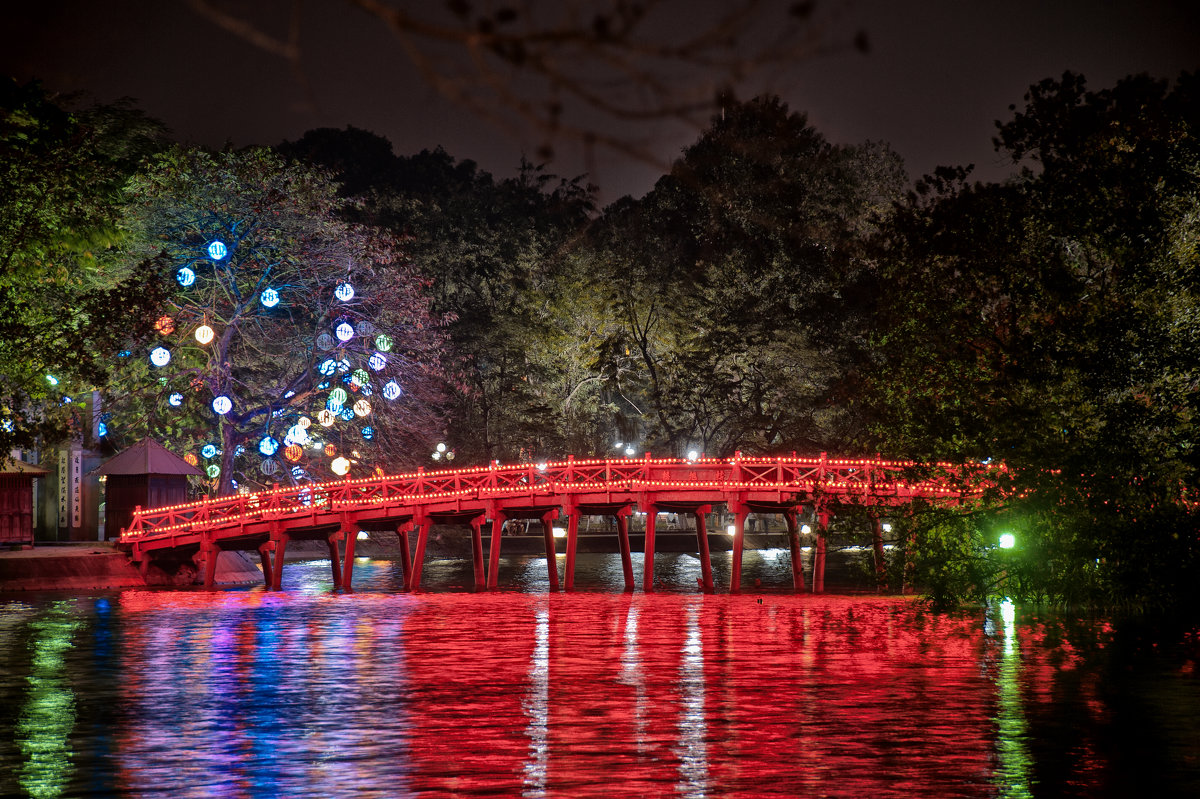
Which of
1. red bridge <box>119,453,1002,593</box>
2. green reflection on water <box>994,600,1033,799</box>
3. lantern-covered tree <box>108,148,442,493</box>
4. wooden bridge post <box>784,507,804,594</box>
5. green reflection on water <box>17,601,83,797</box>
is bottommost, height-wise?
green reflection on water <box>994,600,1033,799</box>

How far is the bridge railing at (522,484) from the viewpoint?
36.9m

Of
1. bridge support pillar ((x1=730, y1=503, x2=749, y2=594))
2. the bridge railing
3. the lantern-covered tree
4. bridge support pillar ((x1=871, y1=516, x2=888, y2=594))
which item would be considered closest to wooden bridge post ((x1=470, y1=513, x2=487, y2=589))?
the bridge railing

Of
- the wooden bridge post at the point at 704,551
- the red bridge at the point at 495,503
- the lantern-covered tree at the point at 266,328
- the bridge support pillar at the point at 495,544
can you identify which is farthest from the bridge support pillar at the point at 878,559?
the lantern-covered tree at the point at 266,328

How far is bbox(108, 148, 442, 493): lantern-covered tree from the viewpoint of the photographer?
45094mm

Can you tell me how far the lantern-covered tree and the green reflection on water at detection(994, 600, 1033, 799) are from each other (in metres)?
27.5

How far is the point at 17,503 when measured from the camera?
41.0 m

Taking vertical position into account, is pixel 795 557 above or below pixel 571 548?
below

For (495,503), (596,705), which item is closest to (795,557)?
(495,503)

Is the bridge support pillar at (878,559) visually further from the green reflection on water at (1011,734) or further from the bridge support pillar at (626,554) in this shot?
the bridge support pillar at (626,554)

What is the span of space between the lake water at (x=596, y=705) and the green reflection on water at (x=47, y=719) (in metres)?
0.06

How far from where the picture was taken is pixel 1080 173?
28047 mm

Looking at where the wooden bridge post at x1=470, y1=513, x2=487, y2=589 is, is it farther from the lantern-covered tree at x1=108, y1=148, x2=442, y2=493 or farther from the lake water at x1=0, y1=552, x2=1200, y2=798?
the lake water at x1=0, y1=552, x2=1200, y2=798

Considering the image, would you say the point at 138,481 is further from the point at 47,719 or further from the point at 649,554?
the point at 47,719

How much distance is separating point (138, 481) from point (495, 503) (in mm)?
12825
